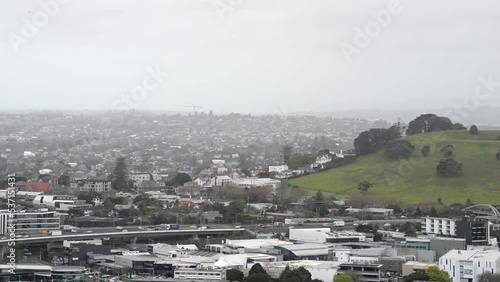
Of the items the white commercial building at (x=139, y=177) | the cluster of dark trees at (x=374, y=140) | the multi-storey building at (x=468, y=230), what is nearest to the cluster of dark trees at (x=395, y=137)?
→ the cluster of dark trees at (x=374, y=140)

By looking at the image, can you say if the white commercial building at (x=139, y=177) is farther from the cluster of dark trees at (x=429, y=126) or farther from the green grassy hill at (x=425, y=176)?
the cluster of dark trees at (x=429, y=126)

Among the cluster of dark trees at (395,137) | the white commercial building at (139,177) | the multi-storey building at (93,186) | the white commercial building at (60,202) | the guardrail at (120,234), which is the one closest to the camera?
the guardrail at (120,234)

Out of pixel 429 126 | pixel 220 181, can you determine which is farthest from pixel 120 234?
pixel 429 126

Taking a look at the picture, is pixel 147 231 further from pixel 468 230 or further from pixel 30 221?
pixel 468 230

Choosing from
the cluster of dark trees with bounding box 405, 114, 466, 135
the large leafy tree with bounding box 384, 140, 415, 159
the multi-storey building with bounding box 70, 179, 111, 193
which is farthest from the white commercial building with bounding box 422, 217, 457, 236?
the cluster of dark trees with bounding box 405, 114, 466, 135

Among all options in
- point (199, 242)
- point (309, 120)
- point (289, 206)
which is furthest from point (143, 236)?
point (309, 120)

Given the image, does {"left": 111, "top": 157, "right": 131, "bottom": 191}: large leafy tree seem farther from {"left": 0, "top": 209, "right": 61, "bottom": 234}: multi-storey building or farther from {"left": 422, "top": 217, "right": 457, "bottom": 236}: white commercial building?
{"left": 422, "top": 217, "right": 457, "bottom": 236}: white commercial building
